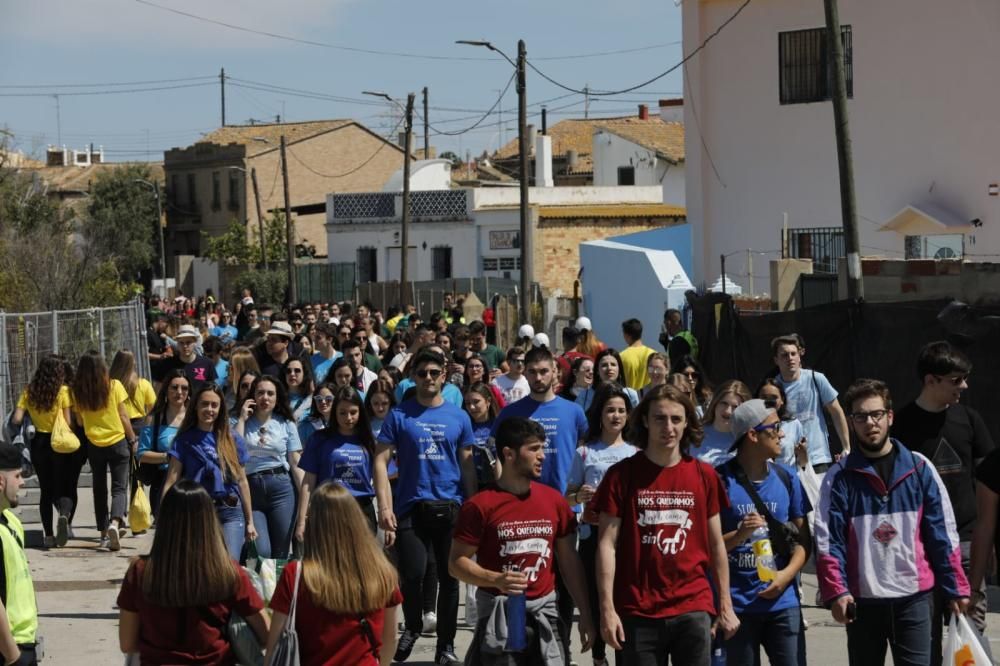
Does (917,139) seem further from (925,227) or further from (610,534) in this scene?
(610,534)

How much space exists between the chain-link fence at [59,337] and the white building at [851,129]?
1267 cm

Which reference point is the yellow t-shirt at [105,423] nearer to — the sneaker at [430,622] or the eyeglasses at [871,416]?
the sneaker at [430,622]

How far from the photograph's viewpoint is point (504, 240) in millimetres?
51656

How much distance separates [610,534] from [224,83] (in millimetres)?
114467

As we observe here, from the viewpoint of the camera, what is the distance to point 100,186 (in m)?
81.3

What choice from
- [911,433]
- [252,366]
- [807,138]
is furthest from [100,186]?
[911,433]

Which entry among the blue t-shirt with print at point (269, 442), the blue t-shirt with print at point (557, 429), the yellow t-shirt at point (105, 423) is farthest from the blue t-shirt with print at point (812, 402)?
the yellow t-shirt at point (105, 423)

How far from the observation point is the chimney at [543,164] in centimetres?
5925

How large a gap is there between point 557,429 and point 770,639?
275cm

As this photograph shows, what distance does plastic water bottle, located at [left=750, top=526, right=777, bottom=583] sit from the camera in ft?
21.0

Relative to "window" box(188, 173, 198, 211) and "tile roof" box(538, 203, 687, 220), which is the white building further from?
"window" box(188, 173, 198, 211)

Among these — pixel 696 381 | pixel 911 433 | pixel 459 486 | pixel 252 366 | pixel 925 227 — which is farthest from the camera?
pixel 925 227

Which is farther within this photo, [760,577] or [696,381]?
[696,381]

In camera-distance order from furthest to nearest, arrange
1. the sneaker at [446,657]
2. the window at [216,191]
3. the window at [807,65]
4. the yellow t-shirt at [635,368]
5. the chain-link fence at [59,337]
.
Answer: the window at [216,191]
the window at [807,65]
the chain-link fence at [59,337]
the yellow t-shirt at [635,368]
the sneaker at [446,657]
